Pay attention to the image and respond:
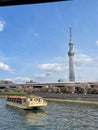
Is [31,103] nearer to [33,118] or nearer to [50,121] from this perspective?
[33,118]

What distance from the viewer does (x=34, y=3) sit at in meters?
8.35

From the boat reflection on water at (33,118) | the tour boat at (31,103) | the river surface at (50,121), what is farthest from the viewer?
the tour boat at (31,103)

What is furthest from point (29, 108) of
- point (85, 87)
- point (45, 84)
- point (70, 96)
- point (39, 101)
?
point (45, 84)

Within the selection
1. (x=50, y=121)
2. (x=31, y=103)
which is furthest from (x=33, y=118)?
(x=31, y=103)

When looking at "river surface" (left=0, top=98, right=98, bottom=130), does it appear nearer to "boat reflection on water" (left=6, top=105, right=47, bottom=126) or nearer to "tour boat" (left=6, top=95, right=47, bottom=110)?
"boat reflection on water" (left=6, top=105, right=47, bottom=126)

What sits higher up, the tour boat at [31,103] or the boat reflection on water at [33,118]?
the tour boat at [31,103]

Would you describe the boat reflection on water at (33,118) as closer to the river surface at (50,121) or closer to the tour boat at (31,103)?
the river surface at (50,121)

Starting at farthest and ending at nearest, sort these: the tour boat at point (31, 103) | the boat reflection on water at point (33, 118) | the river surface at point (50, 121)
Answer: the tour boat at point (31, 103) < the boat reflection on water at point (33, 118) < the river surface at point (50, 121)

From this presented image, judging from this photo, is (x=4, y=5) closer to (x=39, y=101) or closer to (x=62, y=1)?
(x=62, y=1)

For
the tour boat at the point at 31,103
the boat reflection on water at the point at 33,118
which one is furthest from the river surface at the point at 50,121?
the tour boat at the point at 31,103

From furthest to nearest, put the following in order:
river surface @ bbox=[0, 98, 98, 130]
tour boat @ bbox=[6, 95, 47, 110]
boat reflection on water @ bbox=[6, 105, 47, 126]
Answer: tour boat @ bbox=[6, 95, 47, 110], boat reflection on water @ bbox=[6, 105, 47, 126], river surface @ bbox=[0, 98, 98, 130]

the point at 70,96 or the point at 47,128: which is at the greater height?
the point at 70,96

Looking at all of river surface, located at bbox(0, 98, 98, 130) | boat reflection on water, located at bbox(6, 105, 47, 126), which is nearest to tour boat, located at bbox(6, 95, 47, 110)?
boat reflection on water, located at bbox(6, 105, 47, 126)

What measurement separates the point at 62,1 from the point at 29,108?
53696mm
